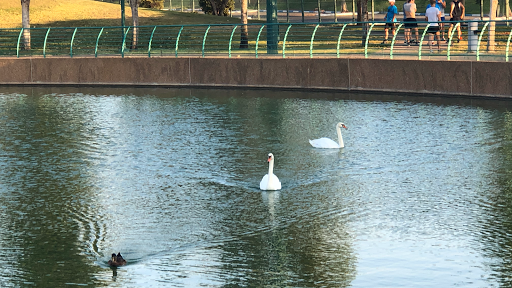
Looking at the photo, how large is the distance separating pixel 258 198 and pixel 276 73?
47.2 ft

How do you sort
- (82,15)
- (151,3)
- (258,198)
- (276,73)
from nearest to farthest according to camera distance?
(258,198)
(276,73)
(82,15)
(151,3)

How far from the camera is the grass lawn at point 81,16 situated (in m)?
47.3

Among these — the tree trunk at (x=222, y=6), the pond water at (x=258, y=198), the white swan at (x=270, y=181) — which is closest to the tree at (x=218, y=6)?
the tree trunk at (x=222, y=6)

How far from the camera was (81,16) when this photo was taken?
161 feet

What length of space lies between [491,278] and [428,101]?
1413 centimetres

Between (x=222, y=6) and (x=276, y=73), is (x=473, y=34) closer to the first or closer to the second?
(x=276, y=73)

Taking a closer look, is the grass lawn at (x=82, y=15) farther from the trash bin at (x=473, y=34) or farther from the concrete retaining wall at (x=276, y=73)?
the trash bin at (x=473, y=34)

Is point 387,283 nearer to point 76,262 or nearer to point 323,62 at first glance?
point 76,262

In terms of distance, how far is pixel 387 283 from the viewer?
8.52m

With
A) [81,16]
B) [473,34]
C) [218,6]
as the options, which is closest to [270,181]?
[473,34]

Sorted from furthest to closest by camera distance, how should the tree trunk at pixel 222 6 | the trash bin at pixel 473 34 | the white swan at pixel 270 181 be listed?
the tree trunk at pixel 222 6 → the trash bin at pixel 473 34 → the white swan at pixel 270 181

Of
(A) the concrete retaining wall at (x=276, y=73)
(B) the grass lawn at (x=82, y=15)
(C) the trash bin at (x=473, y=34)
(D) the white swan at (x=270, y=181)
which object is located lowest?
(D) the white swan at (x=270, y=181)

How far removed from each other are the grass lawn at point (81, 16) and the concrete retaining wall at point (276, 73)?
17013 millimetres

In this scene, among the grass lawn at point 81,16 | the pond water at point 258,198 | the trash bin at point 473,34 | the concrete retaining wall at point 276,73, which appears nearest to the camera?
the pond water at point 258,198
